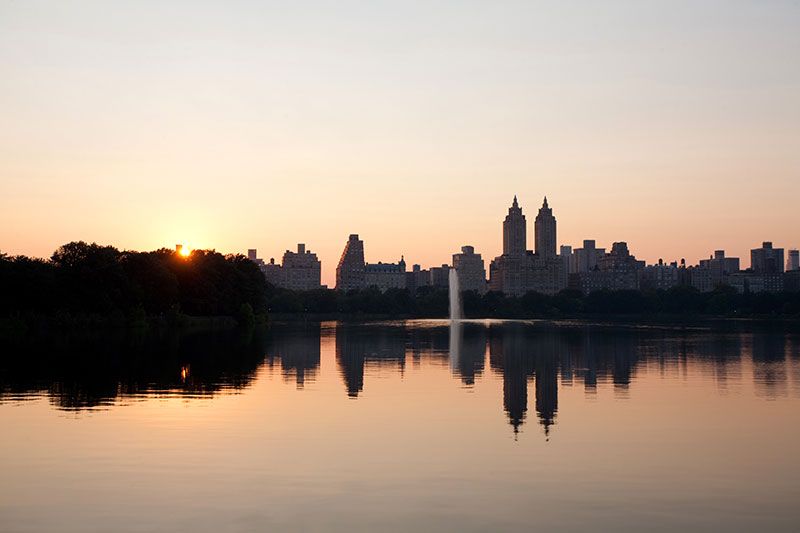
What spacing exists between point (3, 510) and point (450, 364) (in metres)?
42.3

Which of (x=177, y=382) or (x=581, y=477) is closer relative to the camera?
(x=581, y=477)

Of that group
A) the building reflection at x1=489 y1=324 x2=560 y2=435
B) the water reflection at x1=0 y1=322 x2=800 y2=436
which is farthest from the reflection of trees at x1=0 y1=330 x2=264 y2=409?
the building reflection at x1=489 y1=324 x2=560 y2=435

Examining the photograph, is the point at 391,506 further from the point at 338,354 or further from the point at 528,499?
the point at 338,354

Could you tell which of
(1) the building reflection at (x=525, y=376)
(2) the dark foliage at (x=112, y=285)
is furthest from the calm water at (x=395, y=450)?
Answer: (2) the dark foliage at (x=112, y=285)

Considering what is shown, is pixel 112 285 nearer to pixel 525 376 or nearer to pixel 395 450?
pixel 525 376

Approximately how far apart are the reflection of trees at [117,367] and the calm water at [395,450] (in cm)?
29

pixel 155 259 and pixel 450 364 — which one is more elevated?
pixel 155 259

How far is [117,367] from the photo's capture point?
54.0 meters

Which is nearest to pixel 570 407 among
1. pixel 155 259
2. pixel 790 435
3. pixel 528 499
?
pixel 790 435

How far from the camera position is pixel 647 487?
2166 centimetres

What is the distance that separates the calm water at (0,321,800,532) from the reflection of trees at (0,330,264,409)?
29cm

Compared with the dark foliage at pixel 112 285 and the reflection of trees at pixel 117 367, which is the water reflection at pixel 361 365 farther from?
the dark foliage at pixel 112 285

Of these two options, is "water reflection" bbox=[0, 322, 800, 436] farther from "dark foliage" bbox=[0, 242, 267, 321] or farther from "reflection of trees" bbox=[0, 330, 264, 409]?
"dark foliage" bbox=[0, 242, 267, 321]

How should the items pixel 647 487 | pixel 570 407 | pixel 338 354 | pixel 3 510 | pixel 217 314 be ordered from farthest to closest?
1. pixel 217 314
2. pixel 338 354
3. pixel 570 407
4. pixel 647 487
5. pixel 3 510
